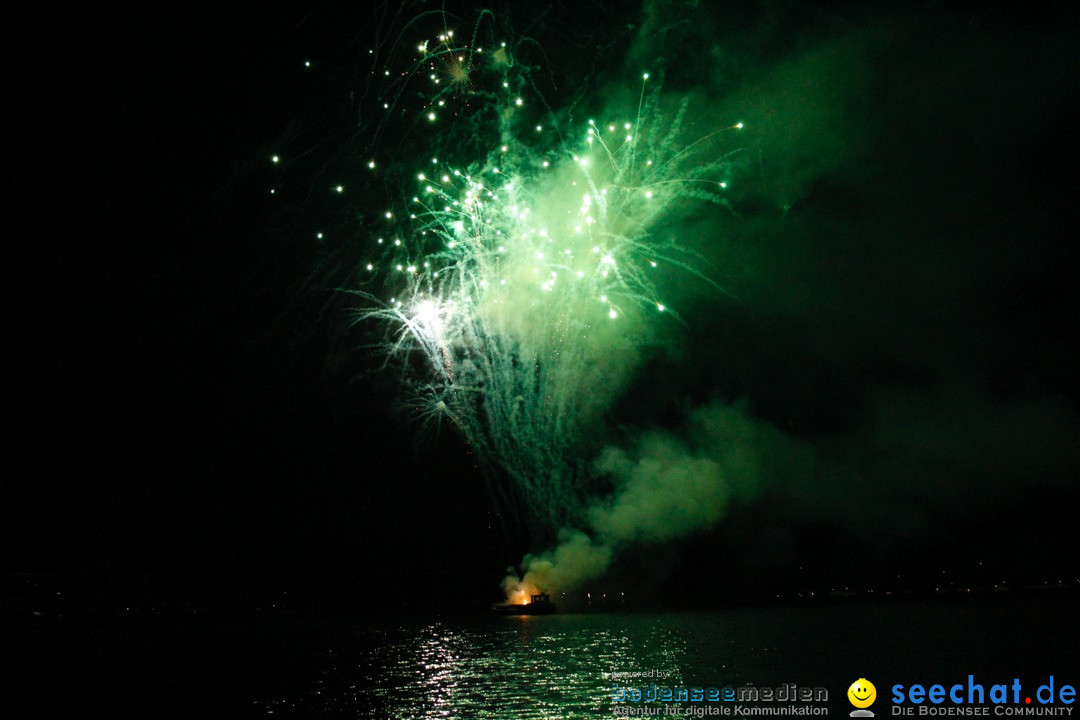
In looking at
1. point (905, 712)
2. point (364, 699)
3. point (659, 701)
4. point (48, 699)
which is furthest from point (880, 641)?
point (48, 699)

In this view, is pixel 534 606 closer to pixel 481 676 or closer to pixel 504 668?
pixel 504 668

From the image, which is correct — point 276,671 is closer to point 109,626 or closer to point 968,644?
point 968,644

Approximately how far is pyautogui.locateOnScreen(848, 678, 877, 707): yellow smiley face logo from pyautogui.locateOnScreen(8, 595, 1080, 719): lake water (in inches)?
11.8

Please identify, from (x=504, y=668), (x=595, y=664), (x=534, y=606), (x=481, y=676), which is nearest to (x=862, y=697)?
(x=595, y=664)

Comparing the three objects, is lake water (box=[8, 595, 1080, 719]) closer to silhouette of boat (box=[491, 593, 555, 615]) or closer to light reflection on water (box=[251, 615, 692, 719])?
light reflection on water (box=[251, 615, 692, 719])

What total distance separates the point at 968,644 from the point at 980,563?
11318 centimetres

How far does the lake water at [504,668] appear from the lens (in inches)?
609

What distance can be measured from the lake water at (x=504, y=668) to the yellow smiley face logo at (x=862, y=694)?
30 cm

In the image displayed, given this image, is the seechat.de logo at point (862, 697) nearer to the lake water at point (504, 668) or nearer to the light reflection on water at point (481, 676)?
the lake water at point (504, 668)

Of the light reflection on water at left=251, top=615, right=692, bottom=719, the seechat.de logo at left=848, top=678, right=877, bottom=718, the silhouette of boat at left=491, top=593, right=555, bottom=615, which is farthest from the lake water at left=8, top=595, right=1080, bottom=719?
the silhouette of boat at left=491, top=593, right=555, bottom=615

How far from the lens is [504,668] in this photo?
22.0 m

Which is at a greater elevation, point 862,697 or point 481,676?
point 862,697

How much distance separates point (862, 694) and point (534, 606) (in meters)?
49.7

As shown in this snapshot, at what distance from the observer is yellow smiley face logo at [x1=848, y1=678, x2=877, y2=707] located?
14.6 meters
